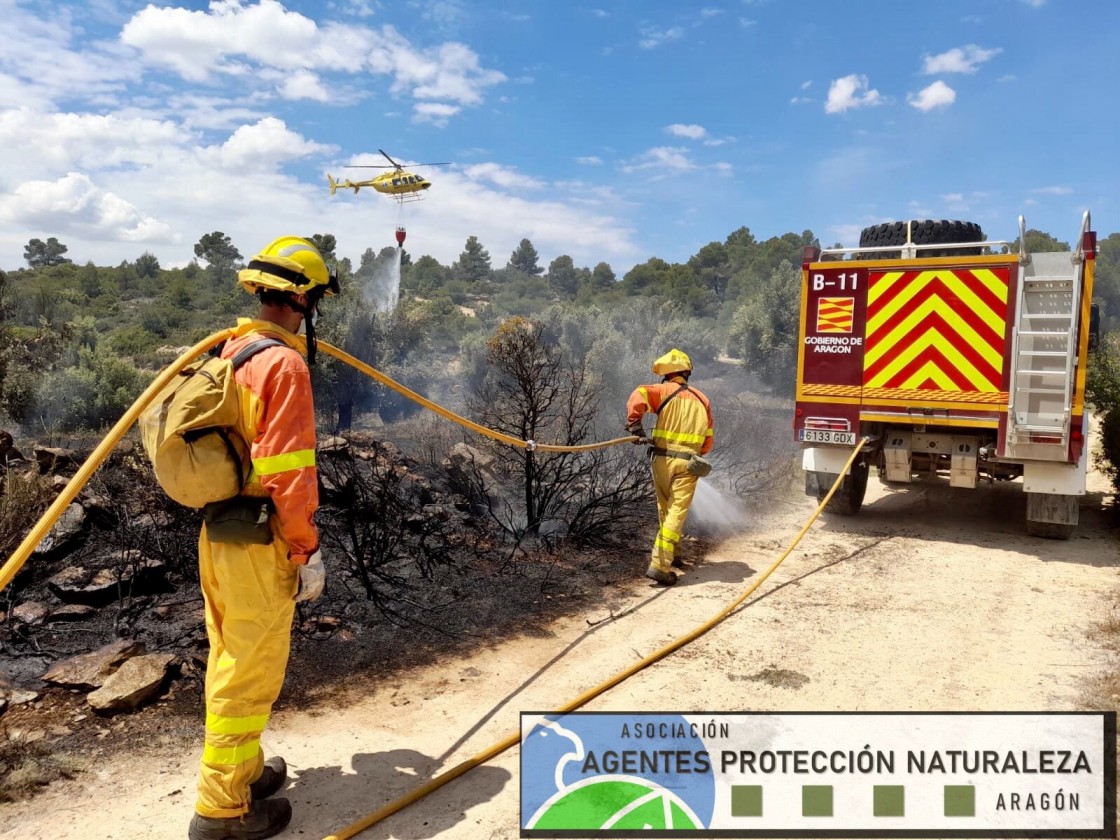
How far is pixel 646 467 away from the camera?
771 centimetres

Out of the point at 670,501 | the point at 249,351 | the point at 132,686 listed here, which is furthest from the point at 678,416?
the point at 132,686

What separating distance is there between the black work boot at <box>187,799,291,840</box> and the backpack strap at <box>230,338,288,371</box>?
159 centimetres

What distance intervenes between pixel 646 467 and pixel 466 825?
502 cm

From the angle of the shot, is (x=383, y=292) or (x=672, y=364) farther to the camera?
(x=383, y=292)

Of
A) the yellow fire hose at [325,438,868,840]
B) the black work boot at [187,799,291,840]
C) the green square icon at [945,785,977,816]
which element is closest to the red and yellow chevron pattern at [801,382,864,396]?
the yellow fire hose at [325,438,868,840]

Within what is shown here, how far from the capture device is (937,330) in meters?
7.29

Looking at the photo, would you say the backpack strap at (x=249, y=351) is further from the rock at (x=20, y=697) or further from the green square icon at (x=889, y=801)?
the green square icon at (x=889, y=801)

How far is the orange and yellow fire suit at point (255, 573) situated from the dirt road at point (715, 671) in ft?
1.35

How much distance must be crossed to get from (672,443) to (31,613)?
446 centimetres

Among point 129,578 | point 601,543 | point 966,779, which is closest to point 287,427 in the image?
point 966,779

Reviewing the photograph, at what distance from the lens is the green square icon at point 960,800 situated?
9.72 feet

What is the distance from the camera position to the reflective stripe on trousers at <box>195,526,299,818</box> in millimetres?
2762

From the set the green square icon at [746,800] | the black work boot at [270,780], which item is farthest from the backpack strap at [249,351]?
the green square icon at [746,800]

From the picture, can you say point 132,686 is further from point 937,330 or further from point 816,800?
point 937,330
